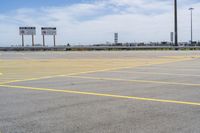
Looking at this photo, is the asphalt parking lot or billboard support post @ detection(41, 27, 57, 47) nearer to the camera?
the asphalt parking lot

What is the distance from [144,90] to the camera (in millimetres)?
9406

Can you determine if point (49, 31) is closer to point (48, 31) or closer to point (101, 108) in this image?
point (48, 31)

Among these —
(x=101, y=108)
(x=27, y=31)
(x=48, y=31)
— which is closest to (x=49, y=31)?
(x=48, y=31)

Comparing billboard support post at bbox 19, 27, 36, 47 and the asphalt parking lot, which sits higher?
billboard support post at bbox 19, 27, 36, 47

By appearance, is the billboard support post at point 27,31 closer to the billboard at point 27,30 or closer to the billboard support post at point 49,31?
the billboard at point 27,30

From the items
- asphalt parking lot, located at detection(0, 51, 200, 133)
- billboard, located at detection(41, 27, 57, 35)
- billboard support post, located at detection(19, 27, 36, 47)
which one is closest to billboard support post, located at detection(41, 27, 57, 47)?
billboard, located at detection(41, 27, 57, 35)

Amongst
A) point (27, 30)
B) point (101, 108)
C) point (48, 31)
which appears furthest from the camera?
point (48, 31)

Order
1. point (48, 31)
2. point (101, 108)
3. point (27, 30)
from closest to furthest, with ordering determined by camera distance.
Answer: point (101, 108) → point (27, 30) → point (48, 31)

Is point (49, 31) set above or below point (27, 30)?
below

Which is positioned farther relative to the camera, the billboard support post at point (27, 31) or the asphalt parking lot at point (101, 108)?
the billboard support post at point (27, 31)

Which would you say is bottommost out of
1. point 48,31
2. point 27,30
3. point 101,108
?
point 101,108

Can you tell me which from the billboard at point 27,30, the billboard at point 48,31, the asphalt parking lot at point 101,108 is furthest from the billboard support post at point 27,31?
the asphalt parking lot at point 101,108

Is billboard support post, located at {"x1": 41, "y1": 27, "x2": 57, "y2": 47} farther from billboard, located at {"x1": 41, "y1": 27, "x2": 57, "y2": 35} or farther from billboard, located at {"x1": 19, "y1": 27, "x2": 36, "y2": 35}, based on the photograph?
billboard, located at {"x1": 19, "y1": 27, "x2": 36, "y2": 35}

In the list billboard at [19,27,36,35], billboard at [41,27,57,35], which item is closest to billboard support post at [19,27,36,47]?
billboard at [19,27,36,35]
